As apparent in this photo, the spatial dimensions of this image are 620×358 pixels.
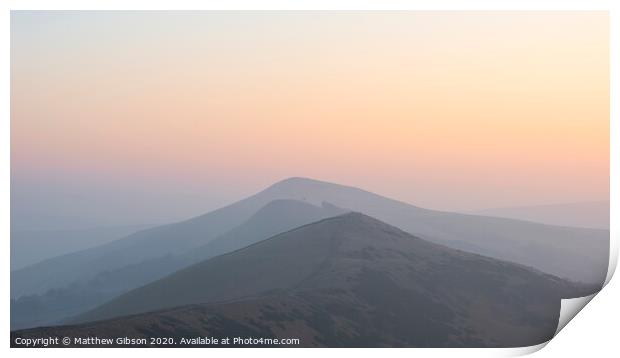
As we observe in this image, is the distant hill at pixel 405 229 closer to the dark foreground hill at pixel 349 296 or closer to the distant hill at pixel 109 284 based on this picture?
the distant hill at pixel 109 284

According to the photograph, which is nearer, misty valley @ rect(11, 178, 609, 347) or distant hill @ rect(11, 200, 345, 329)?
misty valley @ rect(11, 178, 609, 347)

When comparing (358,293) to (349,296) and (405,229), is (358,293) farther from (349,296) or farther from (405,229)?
(405,229)

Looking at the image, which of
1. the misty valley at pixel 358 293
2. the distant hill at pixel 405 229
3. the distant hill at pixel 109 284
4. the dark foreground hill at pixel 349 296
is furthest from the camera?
the distant hill at pixel 109 284

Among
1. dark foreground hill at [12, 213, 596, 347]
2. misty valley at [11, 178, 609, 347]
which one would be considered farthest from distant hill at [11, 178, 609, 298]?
dark foreground hill at [12, 213, 596, 347]

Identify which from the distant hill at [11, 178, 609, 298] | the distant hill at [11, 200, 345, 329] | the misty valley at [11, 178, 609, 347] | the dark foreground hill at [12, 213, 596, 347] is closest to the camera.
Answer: the misty valley at [11, 178, 609, 347]

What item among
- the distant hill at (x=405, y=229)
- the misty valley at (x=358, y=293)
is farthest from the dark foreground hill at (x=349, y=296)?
the distant hill at (x=405, y=229)

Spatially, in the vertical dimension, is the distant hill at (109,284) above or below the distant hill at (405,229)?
below

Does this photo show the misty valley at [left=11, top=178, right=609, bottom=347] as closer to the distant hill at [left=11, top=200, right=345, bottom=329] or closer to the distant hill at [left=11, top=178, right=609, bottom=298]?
the distant hill at [left=11, top=178, right=609, bottom=298]

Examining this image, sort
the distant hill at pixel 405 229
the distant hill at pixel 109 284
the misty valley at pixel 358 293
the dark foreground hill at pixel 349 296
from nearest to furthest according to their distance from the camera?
the misty valley at pixel 358 293 → the dark foreground hill at pixel 349 296 → the distant hill at pixel 405 229 → the distant hill at pixel 109 284
